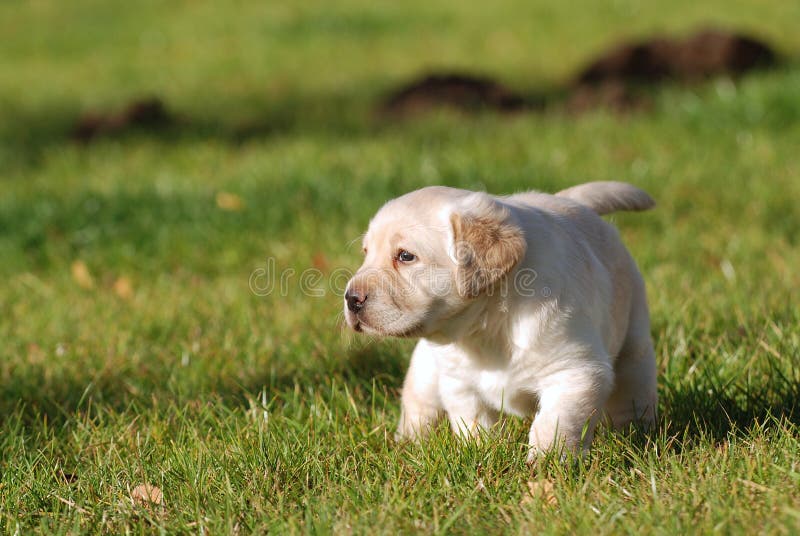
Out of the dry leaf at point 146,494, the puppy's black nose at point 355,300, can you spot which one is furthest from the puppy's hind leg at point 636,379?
the dry leaf at point 146,494

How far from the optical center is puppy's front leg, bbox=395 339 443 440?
312 cm

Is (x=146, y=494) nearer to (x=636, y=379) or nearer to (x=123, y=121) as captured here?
(x=636, y=379)

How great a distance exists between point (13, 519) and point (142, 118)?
615cm

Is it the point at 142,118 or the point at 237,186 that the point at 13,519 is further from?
the point at 142,118

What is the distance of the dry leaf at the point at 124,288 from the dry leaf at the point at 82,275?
0.16 m

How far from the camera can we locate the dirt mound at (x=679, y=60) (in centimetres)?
859

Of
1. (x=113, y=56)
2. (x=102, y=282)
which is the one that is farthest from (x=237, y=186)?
(x=113, y=56)

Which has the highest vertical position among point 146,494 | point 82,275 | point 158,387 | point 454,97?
point 454,97

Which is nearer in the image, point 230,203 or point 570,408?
point 570,408

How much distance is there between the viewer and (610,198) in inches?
131

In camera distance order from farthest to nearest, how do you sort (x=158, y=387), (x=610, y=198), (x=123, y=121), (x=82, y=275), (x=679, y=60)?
(x=679, y=60)
(x=123, y=121)
(x=82, y=275)
(x=158, y=387)
(x=610, y=198)

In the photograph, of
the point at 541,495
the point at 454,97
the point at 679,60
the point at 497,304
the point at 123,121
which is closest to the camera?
the point at 541,495

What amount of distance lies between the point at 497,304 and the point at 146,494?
1146mm

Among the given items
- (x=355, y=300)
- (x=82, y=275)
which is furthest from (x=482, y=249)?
(x=82, y=275)
